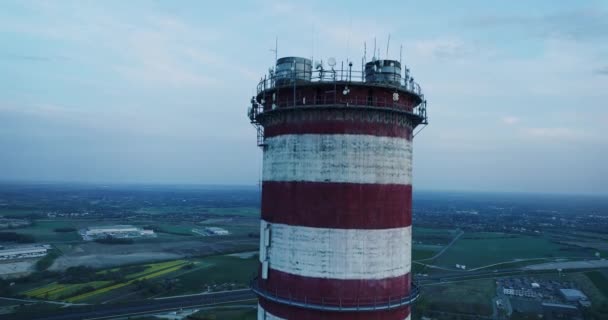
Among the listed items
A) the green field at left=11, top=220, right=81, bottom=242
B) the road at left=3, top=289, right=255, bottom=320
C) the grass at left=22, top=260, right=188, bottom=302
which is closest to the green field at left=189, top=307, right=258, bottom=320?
the road at left=3, top=289, right=255, bottom=320

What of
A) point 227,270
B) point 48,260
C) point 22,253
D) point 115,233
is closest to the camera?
point 227,270

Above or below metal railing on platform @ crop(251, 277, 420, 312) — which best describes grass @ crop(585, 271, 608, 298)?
below

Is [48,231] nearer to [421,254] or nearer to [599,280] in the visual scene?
[421,254]

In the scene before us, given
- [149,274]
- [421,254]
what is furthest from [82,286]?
[421,254]

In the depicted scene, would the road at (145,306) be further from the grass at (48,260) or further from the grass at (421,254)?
the grass at (421,254)

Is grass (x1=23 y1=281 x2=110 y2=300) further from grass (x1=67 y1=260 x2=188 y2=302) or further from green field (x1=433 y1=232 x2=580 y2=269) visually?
green field (x1=433 y1=232 x2=580 y2=269)

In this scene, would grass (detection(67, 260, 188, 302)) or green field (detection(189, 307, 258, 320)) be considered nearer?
green field (detection(189, 307, 258, 320))

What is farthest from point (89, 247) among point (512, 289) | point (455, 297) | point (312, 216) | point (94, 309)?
point (312, 216)
